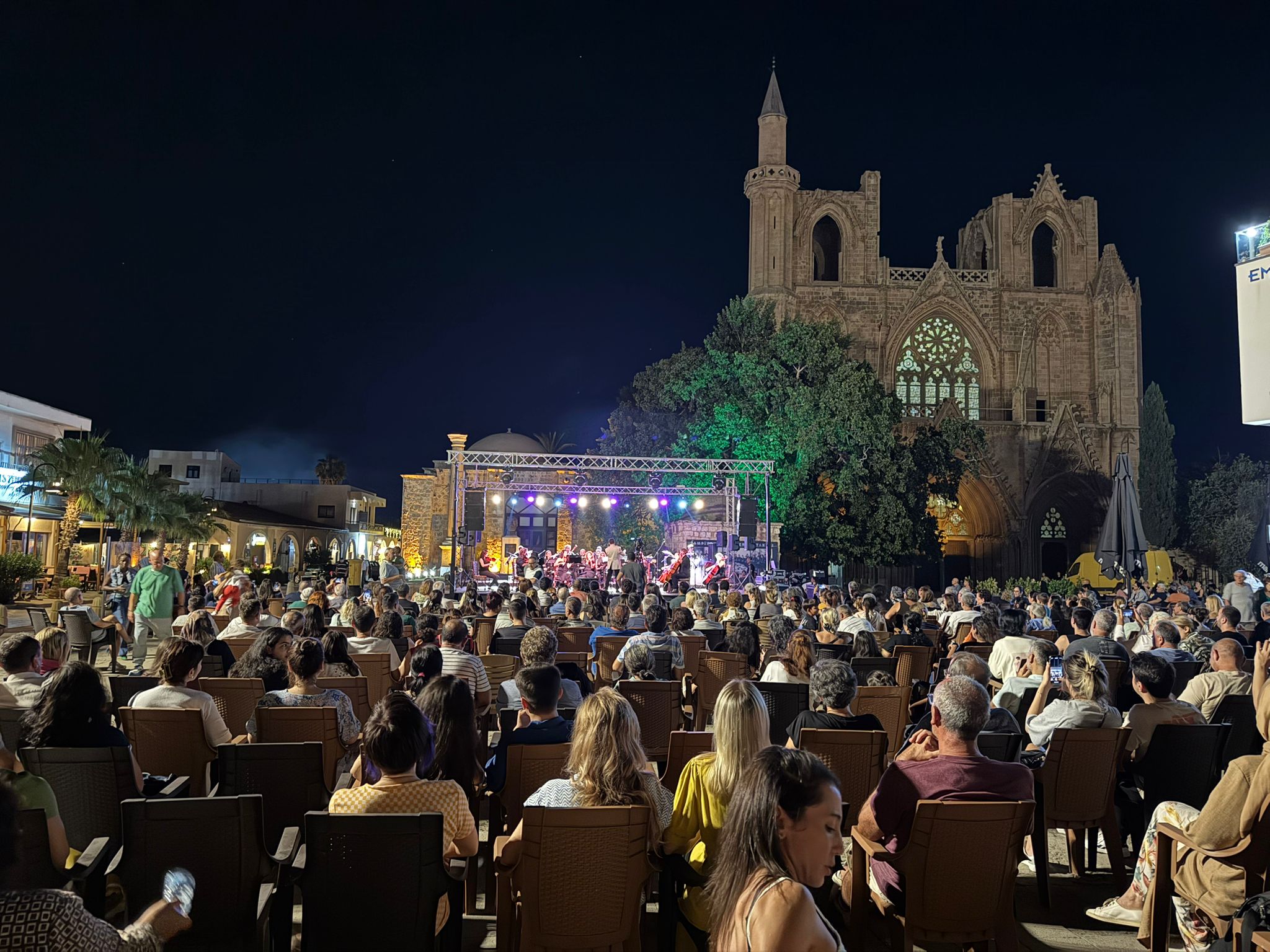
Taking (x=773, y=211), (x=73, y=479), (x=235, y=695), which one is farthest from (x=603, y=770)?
(x=773, y=211)

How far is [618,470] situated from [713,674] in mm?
17740

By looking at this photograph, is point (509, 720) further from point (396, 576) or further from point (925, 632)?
point (396, 576)

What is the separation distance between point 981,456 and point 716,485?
1385cm

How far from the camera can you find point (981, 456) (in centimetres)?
3388

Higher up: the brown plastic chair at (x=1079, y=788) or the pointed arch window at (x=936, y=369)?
the pointed arch window at (x=936, y=369)

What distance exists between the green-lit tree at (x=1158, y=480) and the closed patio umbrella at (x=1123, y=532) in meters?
24.8

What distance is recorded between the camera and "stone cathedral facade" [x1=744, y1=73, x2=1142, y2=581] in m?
34.2

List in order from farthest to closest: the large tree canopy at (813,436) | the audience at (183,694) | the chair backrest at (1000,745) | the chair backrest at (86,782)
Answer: the large tree canopy at (813,436) → the chair backrest at (1000,745) → the audience at (183,694) → the chair backrest at (86,782)

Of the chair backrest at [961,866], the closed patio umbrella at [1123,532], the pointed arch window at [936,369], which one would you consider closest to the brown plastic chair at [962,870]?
the chair backrest at [961,866]

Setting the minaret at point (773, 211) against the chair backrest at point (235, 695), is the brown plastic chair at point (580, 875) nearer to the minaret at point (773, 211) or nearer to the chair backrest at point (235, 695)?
the chair backrest at point (235, 695)

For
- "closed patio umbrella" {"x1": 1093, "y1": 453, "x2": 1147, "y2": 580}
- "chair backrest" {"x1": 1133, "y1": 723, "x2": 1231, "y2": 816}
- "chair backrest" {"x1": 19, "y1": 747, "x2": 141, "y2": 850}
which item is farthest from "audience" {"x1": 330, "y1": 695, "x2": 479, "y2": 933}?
"closed patio umbrella" {"x1": 1093, "y1": 453, "x2": 1147, "y2": 580}

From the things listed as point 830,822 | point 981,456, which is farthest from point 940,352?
point 830,822

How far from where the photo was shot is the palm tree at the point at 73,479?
76.4 ft

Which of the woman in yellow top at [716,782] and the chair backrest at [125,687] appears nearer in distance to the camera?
the woman in yellow top at [716,782]
